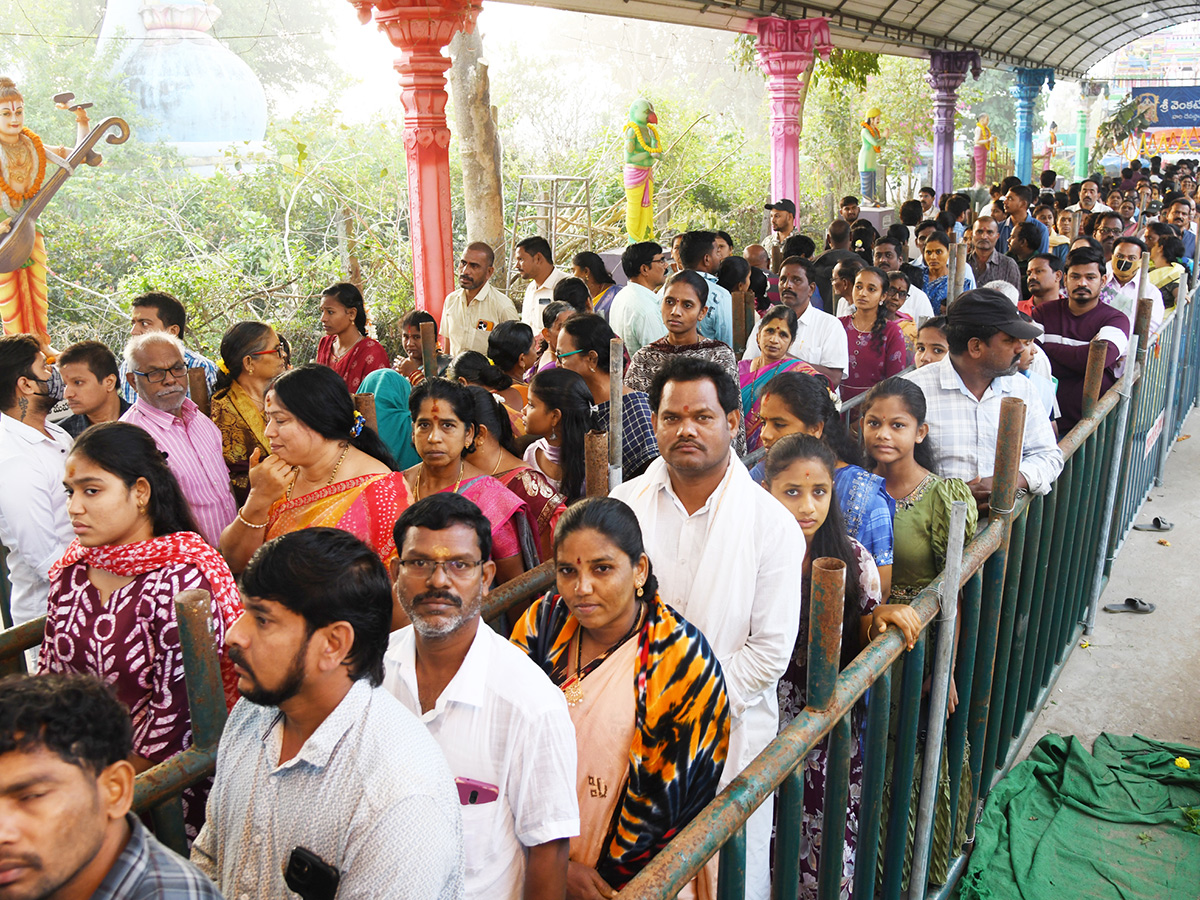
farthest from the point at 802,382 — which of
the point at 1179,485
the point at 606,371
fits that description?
the point at 1179,485

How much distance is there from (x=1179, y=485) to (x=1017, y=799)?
4084 mm

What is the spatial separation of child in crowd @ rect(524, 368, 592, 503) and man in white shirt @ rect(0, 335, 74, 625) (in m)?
1.60

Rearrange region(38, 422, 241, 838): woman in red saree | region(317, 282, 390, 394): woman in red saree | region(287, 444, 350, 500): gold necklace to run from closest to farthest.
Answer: region(38, 422, 241, 838): woman in red saree, region(287, 444, 350, 500): gold necklace, region(317, 282, 390, 394): woman in red saree

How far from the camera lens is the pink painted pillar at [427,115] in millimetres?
6883

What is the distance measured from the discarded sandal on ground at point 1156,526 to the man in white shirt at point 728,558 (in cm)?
430

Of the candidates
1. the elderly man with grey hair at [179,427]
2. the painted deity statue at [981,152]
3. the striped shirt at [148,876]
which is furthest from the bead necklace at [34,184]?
the painted deity statue at [981,152]

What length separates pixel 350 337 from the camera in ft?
16.8

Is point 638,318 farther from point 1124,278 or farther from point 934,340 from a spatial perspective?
point 1124,278

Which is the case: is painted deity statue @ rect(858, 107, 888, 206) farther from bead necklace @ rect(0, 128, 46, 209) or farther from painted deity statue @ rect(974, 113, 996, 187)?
bead necklace @ rect(0, 128, 46, 209)

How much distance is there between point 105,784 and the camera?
1301mm

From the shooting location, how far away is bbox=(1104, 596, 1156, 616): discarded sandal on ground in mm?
4719

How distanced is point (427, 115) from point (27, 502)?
15.4 feet

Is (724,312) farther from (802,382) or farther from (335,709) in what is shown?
(335,709)

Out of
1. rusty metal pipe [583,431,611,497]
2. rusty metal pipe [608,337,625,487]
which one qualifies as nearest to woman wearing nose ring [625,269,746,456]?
rusty metal pipe [608,337,625,487]
